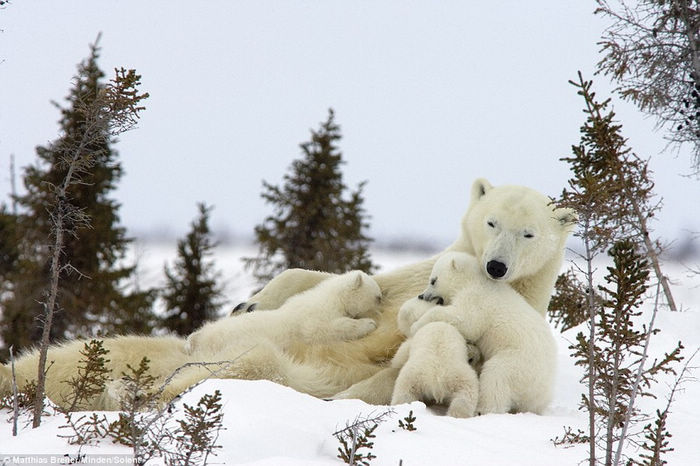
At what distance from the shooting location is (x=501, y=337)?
197 inches

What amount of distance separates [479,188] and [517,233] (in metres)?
0.93

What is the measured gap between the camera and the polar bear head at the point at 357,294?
6246 millimetres

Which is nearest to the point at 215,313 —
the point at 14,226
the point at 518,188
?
the point at 14,226

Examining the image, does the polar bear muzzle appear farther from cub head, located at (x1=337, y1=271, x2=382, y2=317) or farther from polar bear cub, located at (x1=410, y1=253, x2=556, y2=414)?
cub head, located at (x1=337, y1=271, x2=382, y2=317)

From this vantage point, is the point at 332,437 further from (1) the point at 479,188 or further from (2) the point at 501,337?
(1) the point at 479,188

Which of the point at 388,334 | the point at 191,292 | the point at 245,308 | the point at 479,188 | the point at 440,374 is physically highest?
the point at 191,292

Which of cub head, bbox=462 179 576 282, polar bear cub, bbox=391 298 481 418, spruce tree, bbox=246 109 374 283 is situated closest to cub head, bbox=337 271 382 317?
cub head, bbox=462 179 576 282

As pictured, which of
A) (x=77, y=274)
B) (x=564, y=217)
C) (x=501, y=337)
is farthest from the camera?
(x=77, y=274)

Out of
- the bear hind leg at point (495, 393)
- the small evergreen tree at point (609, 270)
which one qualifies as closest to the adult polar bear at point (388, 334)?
the bear hind leg at point (495, 393)

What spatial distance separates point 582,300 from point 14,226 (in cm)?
1560

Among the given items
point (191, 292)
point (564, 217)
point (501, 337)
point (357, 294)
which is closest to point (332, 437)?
point (501, 337)

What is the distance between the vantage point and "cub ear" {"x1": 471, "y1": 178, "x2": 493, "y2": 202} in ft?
21.5

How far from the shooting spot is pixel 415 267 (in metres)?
6.77

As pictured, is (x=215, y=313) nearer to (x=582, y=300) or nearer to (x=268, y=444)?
(x=582, y=300)
